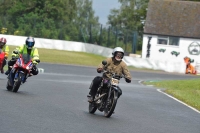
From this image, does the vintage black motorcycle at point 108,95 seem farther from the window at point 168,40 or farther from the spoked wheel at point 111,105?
the window at point 168,40

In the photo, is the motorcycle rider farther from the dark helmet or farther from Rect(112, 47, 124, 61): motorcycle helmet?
the dark helmet

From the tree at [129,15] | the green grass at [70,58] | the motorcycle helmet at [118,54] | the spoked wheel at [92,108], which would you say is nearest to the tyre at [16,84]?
the spoked wheel at [92,108]

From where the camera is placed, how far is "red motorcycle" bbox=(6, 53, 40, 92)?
19031mm

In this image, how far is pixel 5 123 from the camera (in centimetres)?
1207

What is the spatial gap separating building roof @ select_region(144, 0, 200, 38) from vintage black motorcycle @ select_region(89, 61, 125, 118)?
5450cm

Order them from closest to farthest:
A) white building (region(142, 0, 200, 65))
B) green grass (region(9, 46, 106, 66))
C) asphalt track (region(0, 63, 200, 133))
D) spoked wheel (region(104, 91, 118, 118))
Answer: asphalt track (region(0, 63, 200, 133)) < spoked wheel (region(104, 91, 118, 118)) < green grass (region(9, 46, 106, 66)) < white building (region(142, 0, 200, 65))

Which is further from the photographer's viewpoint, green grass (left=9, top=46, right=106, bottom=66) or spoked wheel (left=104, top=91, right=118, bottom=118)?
green grass (left=9, top=46, right=106, bottom=66)

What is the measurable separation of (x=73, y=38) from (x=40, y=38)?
3964 millimetres

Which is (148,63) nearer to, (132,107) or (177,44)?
(177,44)

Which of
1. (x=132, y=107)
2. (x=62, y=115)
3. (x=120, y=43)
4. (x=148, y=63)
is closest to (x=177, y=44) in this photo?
(x=120, y=43)

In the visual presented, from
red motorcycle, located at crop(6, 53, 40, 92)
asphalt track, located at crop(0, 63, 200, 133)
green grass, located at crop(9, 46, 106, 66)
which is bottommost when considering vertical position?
green grass, located at crop(9, 46, 106, 66)

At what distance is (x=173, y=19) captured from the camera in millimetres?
71312

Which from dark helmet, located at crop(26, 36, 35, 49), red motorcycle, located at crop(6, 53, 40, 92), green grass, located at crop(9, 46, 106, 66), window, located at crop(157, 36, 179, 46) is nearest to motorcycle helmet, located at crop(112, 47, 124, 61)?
red motorcycle, located at crop(6, 53, 40, 92)

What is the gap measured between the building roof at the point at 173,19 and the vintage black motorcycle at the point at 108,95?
54500 millimetres
